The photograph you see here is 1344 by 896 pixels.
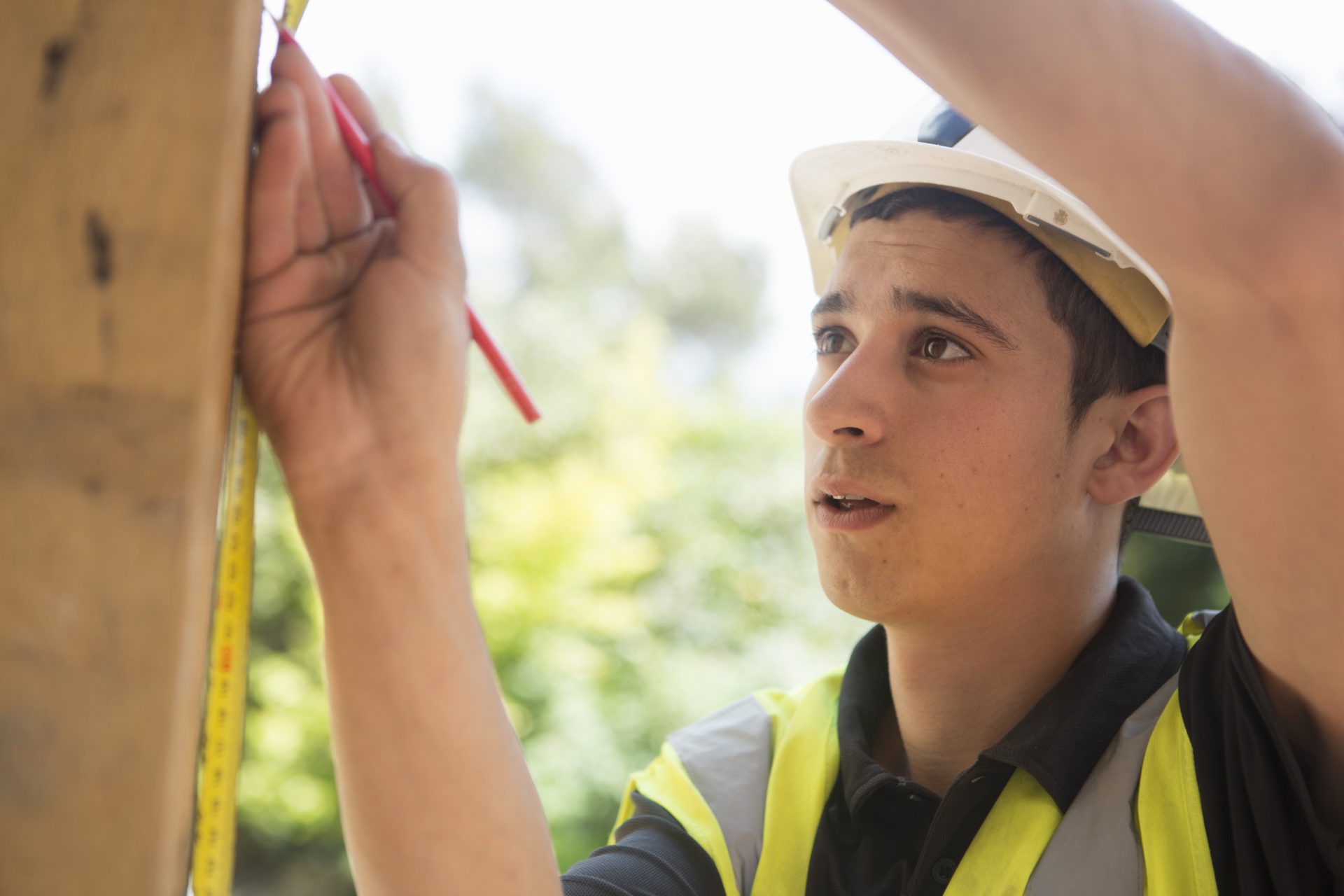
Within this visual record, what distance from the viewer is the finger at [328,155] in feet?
2.91

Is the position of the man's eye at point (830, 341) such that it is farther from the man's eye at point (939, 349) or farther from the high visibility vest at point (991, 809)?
the high visibility vest at point (991, 809)

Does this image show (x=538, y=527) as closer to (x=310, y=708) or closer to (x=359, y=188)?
(x=310, y=708)

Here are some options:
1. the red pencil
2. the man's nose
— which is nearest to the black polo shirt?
the man's nose

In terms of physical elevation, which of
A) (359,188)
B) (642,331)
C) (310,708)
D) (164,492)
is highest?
(642,331)

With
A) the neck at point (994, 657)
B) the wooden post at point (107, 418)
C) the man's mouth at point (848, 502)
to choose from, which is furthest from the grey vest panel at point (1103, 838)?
the wooden post at point (107, 418)

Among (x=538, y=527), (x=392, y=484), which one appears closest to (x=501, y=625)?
(x=538, y=527)

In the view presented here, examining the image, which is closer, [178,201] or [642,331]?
[178,201]

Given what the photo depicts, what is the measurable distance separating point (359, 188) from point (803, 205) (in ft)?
3.75

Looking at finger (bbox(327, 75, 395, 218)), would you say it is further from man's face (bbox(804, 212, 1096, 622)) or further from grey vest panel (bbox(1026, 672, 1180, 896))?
grey vest panel (bbox(1026, 672, 1180, 896))

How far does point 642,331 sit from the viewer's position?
698 cm

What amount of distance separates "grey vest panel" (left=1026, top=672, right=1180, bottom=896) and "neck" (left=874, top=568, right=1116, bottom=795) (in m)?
0.20

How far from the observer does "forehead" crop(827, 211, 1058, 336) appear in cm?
150

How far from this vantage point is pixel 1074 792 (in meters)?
1.30

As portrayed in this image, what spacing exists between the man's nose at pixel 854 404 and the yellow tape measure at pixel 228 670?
79 centimetres
